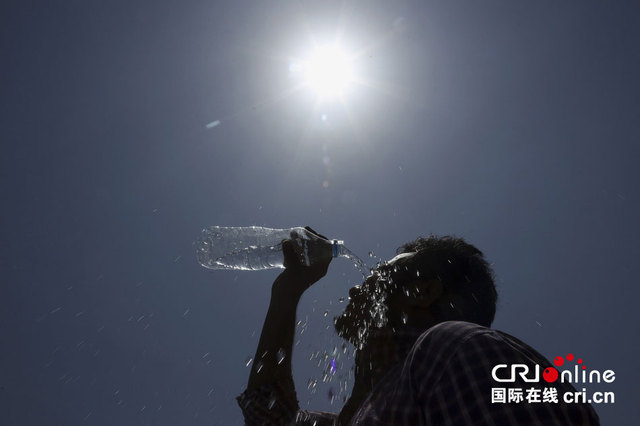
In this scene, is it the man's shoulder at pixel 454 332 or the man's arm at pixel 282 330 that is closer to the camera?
the man's shoulder at pixel 454 332

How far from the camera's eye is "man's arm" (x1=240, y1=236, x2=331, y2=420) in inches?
109

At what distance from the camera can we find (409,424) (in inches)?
50.6

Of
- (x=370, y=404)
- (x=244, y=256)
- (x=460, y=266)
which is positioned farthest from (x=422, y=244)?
(x=244, y=256)

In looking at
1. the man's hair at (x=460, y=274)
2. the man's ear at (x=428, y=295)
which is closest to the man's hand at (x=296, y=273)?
the man's hair at (x=460, y=274)

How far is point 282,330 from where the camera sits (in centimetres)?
289

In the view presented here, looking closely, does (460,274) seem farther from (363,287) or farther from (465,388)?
(465,388)

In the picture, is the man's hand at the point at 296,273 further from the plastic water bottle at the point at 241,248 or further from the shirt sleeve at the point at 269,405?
the plastic water bottle at the point at 241,248

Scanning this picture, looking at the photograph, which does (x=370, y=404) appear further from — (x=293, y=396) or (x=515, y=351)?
(x=293, y=396)

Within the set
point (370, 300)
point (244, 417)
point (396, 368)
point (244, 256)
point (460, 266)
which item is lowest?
point (244, 417)

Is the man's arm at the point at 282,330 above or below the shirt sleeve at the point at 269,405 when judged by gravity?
above

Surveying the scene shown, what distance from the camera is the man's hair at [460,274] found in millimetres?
2279

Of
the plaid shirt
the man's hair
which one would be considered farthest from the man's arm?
the plaid shirt

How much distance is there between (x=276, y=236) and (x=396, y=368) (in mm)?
4767

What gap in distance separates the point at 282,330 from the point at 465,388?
201cm
